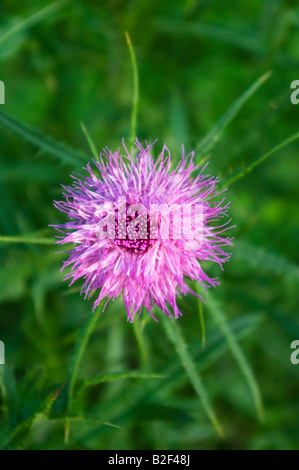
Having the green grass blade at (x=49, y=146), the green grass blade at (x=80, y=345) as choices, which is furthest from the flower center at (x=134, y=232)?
the green grass blade at (x=49, y=146)

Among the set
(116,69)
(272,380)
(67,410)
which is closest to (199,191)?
(67,410)

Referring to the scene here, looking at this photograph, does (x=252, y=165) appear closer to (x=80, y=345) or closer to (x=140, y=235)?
(x=140, y=235)

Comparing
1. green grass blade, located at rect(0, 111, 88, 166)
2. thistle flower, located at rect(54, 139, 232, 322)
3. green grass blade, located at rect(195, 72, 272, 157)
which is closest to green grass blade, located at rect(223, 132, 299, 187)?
thistle flower, located at rect(54, 139, 232, 322)

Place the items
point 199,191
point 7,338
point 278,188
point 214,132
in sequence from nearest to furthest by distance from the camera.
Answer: point 199,191
point 214,132
point 7,338
point 278,188

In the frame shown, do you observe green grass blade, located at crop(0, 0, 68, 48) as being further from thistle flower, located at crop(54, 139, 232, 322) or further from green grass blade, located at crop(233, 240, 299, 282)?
green grass blade, located at crop(233, 240, 299, 282)

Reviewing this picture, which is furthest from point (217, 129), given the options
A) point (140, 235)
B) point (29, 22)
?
point (29, 22)

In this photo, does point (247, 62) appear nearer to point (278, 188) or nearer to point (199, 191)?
point (278, 188)
